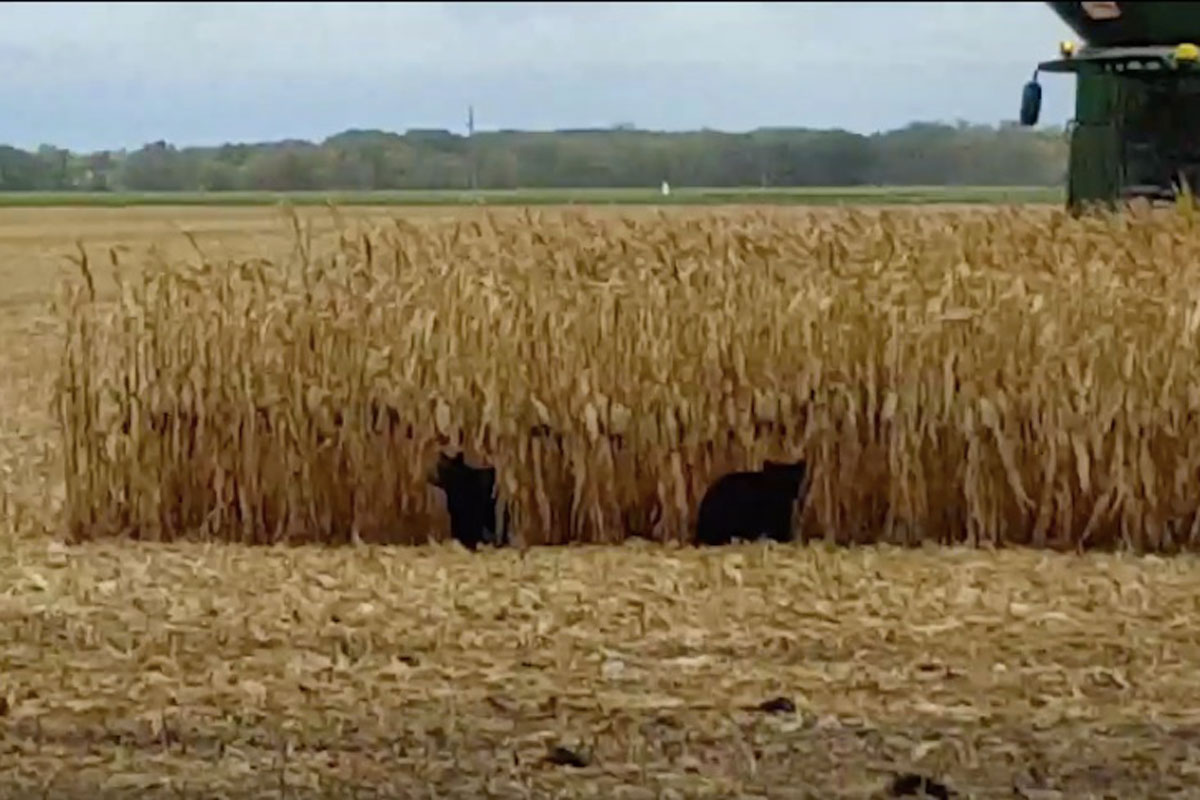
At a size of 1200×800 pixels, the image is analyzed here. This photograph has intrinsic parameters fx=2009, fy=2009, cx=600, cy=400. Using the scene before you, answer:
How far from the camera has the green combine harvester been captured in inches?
348

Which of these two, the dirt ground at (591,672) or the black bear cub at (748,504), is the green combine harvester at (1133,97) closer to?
the black bear cub at (748,504)

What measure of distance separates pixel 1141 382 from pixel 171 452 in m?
2.86

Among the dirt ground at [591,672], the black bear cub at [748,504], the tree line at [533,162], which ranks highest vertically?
the tree line at [533,162]

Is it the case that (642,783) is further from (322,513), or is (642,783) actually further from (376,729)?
(322,513)

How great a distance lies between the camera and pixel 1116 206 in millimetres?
8602

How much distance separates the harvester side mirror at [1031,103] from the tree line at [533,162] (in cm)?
132

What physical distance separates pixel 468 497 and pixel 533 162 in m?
1.30

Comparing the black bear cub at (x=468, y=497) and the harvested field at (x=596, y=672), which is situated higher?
the black bear cub at (x=468, y=497)

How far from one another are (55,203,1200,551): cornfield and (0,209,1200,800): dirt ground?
0.20 meters

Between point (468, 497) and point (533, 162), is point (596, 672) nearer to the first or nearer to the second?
point (468, 497)

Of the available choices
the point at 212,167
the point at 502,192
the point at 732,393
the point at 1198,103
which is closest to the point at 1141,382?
the point at 732,393

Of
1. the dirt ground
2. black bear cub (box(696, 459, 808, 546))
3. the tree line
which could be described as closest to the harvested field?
the dirt ground

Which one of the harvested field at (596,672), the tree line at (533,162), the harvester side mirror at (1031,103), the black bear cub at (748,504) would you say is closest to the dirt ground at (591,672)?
the harvested field at (596,672)

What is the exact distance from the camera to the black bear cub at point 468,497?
588 centimetres
